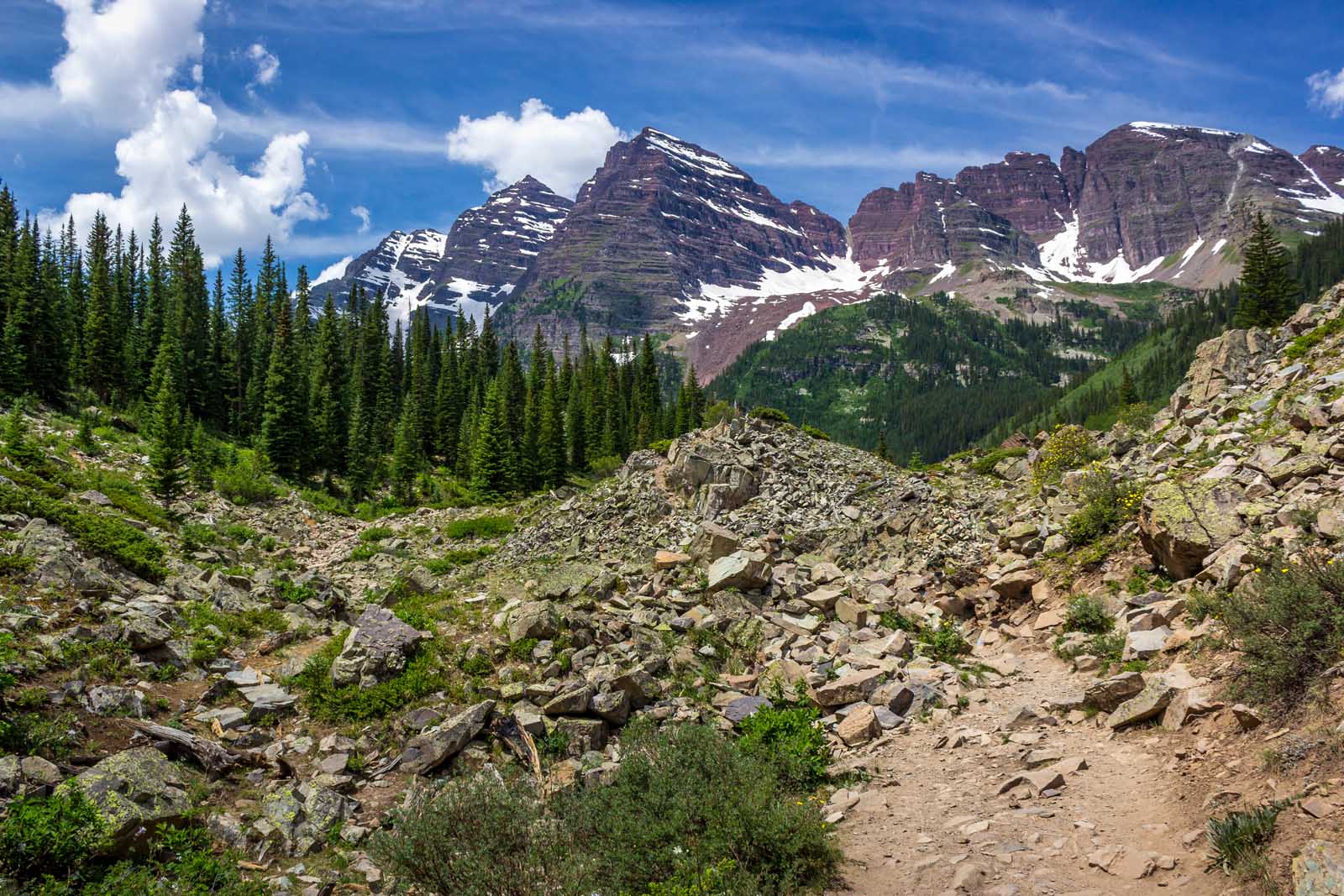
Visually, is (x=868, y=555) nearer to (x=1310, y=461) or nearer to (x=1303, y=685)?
(x=1310, y=461)

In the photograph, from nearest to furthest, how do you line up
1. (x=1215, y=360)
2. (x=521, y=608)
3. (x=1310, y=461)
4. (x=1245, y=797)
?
(x=1245, y=797), (x=1310, y=461), (x=521, y=608), (x=1215, y=360)

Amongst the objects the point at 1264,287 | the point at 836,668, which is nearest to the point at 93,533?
the point at 836,668

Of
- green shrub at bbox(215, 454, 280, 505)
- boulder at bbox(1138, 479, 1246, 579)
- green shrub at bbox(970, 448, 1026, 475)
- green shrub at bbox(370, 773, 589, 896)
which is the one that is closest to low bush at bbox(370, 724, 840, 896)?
green shrub at bbox(370, 773, 589, 896)

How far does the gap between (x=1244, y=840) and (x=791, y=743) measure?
6462 millimetres

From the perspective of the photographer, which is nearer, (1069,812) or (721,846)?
(721,846)

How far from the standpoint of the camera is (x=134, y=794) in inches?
338

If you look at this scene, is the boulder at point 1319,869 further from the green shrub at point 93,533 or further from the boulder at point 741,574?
the green shrub at point 93,533

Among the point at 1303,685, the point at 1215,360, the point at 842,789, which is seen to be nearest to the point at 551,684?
the point at 842,789

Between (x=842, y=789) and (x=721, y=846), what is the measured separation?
3734 mm

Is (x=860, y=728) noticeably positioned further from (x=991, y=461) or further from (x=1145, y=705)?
(x=991, y=461)

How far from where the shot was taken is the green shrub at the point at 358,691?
12.8 meters

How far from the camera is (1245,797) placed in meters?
7.33

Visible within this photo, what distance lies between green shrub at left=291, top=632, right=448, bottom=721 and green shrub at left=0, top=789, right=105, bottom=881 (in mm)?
4890

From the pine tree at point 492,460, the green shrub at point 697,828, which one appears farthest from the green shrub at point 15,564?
the pine tree at point 492,460
